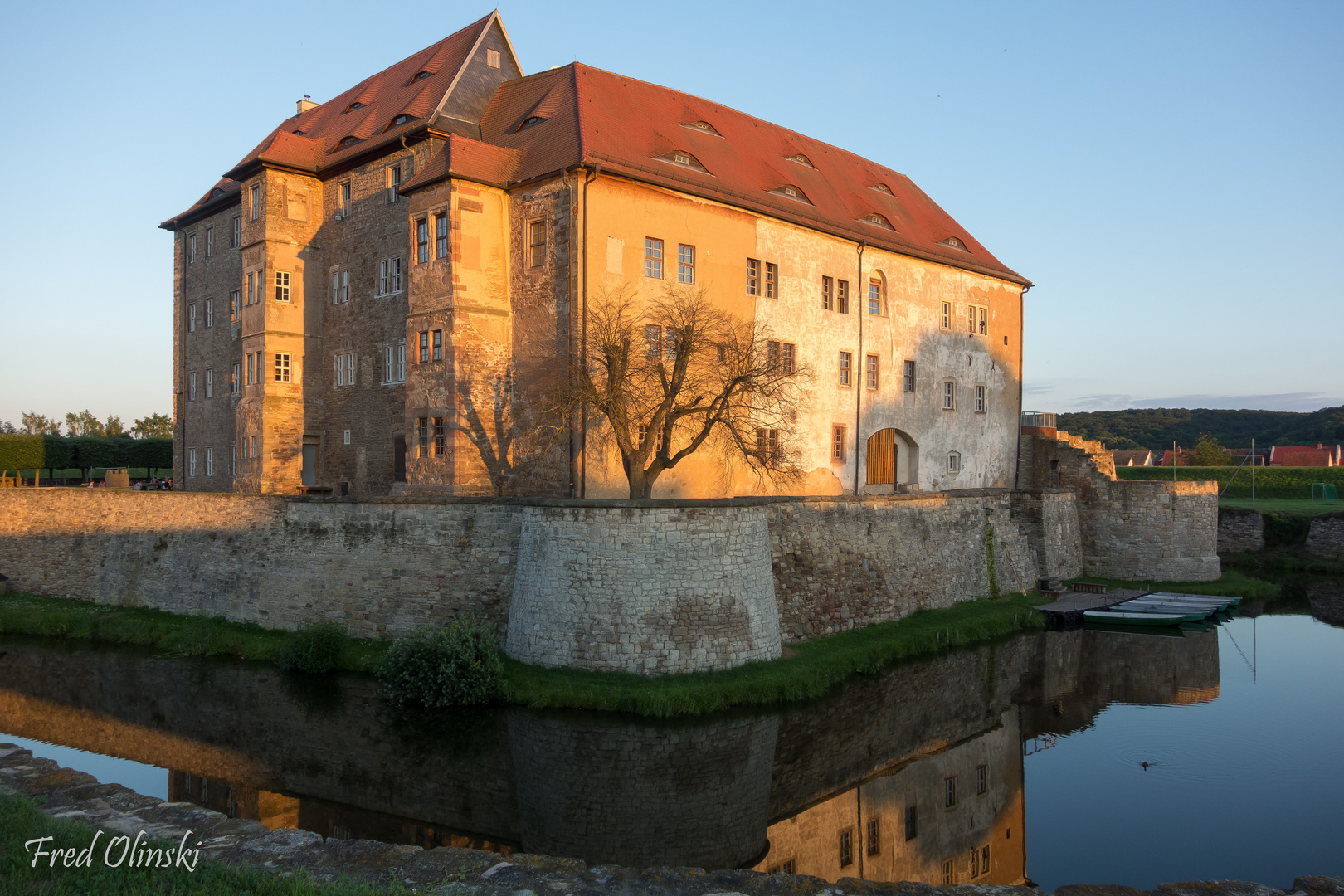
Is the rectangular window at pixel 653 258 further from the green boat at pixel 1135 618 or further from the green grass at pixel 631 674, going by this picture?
the green boat at pixel 1135 618

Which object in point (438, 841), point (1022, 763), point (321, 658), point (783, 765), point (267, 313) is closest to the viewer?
point (438, 841)

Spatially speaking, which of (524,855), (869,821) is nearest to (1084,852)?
(869,821)

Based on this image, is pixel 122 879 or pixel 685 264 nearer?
pixel 122 879

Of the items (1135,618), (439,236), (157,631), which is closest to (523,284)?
(439,236)

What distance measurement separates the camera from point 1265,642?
26.3 m

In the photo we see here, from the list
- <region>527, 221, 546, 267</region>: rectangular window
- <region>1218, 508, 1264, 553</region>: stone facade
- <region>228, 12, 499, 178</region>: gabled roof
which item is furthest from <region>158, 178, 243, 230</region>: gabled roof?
<region>1218, 508, 1264, 553</region>: stone facade

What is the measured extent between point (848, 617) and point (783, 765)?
315 inches

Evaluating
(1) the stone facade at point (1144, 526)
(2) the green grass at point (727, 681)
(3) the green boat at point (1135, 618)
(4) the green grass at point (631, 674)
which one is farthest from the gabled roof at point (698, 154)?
(3) the green boat at point (1135, 618)

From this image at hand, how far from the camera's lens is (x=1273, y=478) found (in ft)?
182

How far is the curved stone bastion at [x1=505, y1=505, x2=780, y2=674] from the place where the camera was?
17.9 meters

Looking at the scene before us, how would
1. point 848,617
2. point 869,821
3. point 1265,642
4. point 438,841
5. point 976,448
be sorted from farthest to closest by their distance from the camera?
1. point 976,448
2. point 1265,642
3. point 848,617
4. point 869,821
5. point 438,841

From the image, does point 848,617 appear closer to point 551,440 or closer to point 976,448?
point 551,440

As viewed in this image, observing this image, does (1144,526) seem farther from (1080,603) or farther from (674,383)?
(674,383)

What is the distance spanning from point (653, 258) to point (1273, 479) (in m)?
51.1
